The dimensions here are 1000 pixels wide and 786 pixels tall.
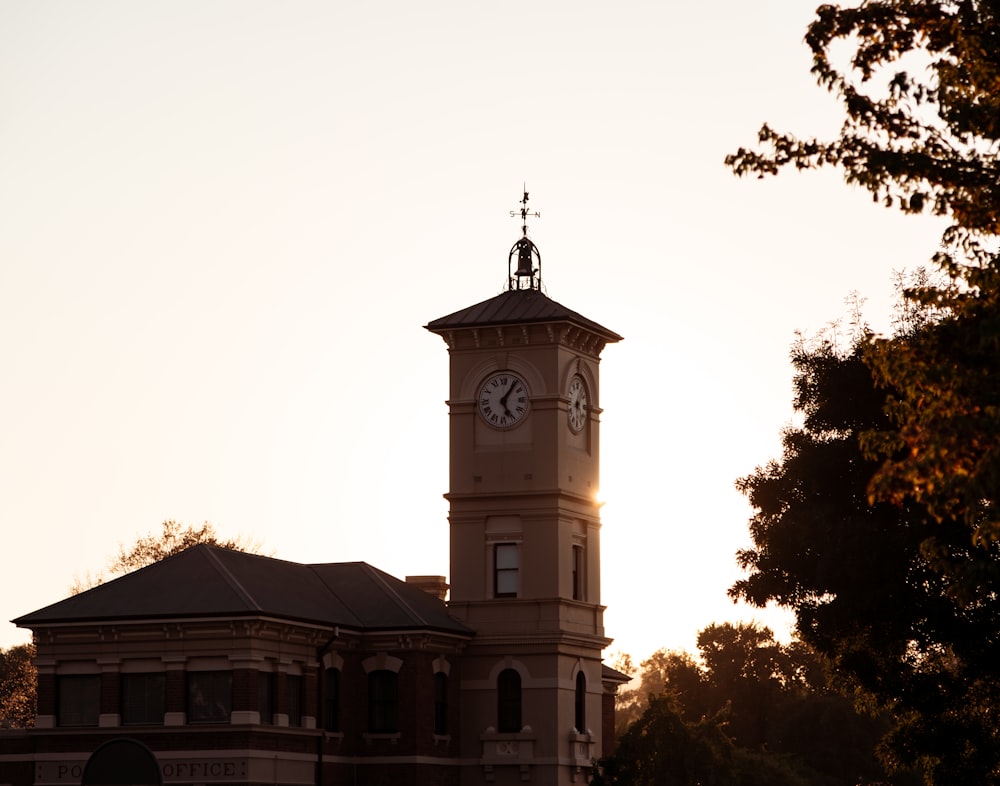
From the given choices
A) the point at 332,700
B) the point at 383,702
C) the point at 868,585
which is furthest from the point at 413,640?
the point at 868,585

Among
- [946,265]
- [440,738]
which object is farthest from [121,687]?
[946,265]

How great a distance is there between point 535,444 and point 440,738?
9086 mm

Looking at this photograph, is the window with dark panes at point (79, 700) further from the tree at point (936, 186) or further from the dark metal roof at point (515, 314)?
the tree at point (936, 186)

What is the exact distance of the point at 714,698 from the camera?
326 feet

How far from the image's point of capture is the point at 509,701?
5962 centimetres

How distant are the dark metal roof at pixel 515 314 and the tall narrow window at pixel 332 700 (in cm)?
1130

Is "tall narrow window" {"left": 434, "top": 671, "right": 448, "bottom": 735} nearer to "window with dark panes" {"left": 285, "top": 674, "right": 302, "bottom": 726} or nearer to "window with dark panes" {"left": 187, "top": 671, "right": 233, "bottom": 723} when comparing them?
"window with dark panes" {"left": 285, "top": 674, "right": 302, "bottom": 726}

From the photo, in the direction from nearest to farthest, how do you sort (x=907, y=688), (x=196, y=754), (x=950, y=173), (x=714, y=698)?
1. (x=950, y=173)
2. (x=907, y=688)
3. (x=196, y=754)
4. (x=714, y=698)

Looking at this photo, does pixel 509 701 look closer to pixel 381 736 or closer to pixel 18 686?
pixel 381 736

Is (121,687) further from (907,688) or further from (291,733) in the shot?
(907,688)

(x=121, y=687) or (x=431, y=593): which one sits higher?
(x=431, y=593)

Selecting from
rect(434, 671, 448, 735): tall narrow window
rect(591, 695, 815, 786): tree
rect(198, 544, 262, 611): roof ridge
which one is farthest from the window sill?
Result: rect(198, 544, 262, 611): roof ridge

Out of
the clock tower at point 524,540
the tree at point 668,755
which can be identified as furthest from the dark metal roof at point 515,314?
the tree at point 668,755

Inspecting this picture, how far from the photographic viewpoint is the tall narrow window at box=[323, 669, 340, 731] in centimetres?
5694
